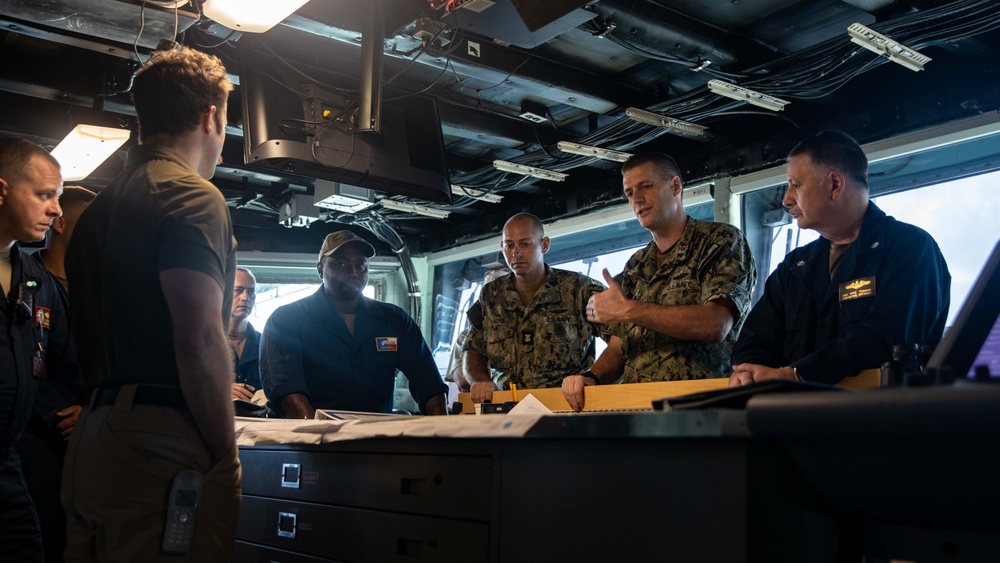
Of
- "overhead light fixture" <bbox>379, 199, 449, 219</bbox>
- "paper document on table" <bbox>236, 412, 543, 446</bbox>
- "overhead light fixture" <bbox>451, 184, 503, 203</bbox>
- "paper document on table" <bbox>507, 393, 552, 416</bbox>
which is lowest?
"paper document on table" <bbox>236, 412, 543, 446</bbox>

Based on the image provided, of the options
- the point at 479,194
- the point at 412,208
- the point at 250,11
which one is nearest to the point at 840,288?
the point at 250,11

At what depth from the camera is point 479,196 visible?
662 centimetres

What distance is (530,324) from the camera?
3.71 metres

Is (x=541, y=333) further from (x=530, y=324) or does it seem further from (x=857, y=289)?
(x=857, y=289)

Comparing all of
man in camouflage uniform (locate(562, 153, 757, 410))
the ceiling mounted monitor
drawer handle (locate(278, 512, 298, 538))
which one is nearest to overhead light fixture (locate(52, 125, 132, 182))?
the ceiling mounted monitor

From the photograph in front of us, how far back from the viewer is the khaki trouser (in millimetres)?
1561

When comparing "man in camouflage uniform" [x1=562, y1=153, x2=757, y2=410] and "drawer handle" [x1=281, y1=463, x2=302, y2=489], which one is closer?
"drawer handle" [x1=281, y1=463, x2=302, y2=489]

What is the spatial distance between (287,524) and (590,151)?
152 inches

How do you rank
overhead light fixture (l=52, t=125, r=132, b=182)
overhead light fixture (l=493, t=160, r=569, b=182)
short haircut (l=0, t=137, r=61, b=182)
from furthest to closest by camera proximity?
overhead light fixture (l=493, t=160, r=569, b=182) < overhead light fixture (l=52, t=125, r=132, b=182) < short haircut (l=0, t=137, r=61, b=182)

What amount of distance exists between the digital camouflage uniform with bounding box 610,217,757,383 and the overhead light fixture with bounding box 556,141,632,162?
98.3 inches

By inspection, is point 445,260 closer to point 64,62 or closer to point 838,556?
point 64,62

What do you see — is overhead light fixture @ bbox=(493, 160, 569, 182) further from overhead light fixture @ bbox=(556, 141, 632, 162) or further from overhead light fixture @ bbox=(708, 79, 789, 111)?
overhead light fixture @ bbox=(708, 79, 789, 111)

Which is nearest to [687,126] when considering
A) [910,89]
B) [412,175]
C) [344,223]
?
[910,89]

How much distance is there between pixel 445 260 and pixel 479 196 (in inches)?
51.3
